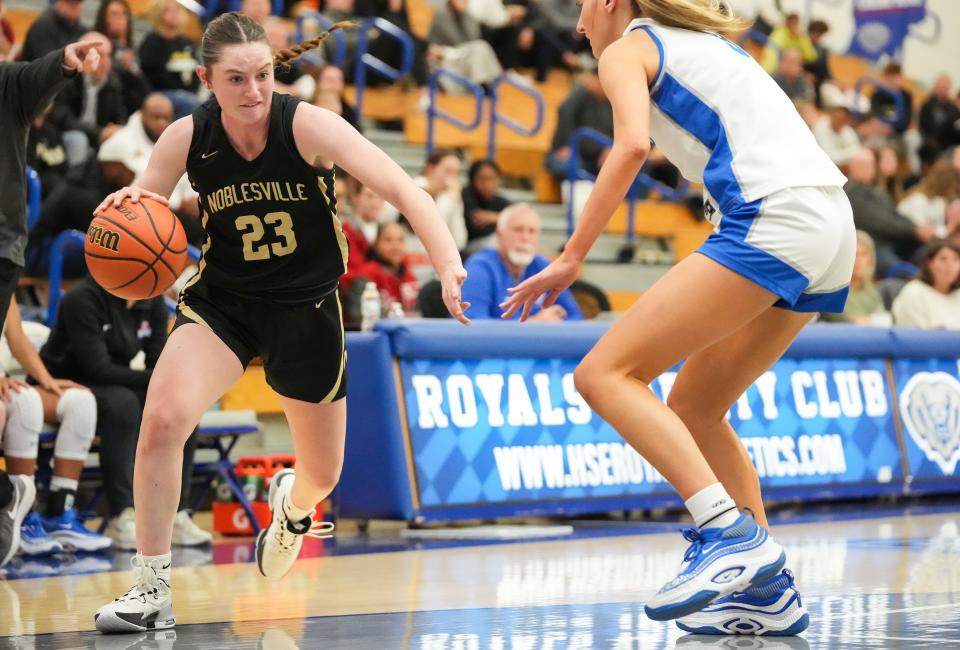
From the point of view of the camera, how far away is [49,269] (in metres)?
9.88

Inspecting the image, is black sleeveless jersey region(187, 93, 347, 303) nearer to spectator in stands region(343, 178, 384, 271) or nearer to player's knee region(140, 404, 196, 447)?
player's knee region(140, 404, 196, 447)

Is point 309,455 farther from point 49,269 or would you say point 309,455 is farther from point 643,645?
point 49,269

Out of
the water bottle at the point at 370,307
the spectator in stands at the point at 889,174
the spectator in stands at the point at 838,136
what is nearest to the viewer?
the water bottle at the point at 370,307

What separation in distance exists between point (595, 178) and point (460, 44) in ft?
7.61

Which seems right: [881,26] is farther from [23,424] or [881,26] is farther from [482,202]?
[23,424]

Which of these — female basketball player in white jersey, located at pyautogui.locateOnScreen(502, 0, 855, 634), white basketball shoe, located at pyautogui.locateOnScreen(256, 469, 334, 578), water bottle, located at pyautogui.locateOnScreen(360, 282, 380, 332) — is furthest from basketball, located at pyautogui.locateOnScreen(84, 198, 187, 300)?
water bottle, located at pyautogui.locateOnScreen(360, 282, 380, 332)

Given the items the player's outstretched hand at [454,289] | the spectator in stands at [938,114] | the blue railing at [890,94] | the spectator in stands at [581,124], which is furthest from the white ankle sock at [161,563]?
the blue railing at [890,94]

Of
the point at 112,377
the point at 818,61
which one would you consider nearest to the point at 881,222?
the point at 818,61

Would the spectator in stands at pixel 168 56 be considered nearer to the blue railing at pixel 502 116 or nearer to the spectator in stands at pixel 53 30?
the spectator in stands at pixel 53 30

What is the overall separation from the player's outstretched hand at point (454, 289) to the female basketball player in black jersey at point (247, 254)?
18 millimetres

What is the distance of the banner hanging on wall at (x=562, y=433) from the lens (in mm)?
8672

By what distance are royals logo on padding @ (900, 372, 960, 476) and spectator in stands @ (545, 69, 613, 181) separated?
214 inches

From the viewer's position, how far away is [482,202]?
13.3 meters

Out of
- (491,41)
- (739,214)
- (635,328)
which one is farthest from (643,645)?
(491,41)
